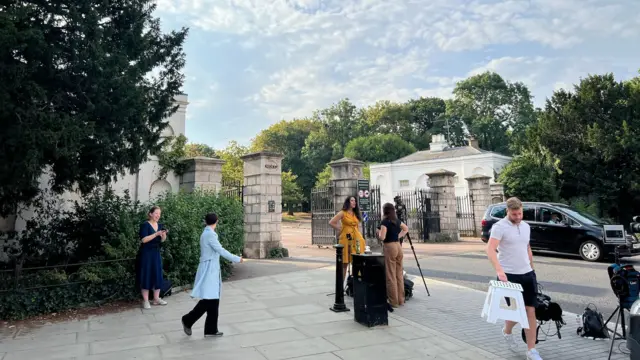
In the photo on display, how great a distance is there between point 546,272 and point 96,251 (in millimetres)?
10739

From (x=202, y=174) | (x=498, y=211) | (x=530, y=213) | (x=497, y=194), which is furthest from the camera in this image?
(x=497, y=194)

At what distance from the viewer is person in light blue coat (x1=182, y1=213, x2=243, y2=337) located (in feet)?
17.3

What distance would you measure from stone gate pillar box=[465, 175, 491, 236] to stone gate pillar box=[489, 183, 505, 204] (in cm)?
135

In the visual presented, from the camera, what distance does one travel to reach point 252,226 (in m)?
12.7

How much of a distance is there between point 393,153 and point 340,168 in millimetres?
38121

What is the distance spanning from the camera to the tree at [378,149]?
2037 inches

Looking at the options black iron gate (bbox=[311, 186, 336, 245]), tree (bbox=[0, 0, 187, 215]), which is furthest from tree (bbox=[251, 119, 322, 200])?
tree (bbox=[0, 0, 187, 215])

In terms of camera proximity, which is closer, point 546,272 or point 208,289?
point 208,289

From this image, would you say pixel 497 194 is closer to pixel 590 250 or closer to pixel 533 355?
pixel 590 250

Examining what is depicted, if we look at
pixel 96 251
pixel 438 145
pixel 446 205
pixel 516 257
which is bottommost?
pixel 96 251

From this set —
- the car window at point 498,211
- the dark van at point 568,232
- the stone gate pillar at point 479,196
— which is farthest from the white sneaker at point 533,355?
the stone gate pillar at point 479,196

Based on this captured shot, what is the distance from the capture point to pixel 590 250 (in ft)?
38.6

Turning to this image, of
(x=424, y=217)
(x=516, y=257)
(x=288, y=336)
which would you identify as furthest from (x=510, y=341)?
(x=424, y=217)

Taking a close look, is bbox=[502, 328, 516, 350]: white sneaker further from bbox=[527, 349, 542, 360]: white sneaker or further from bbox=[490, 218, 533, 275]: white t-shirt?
bbox=[490, 218, 533, 275]: white t-shirt
